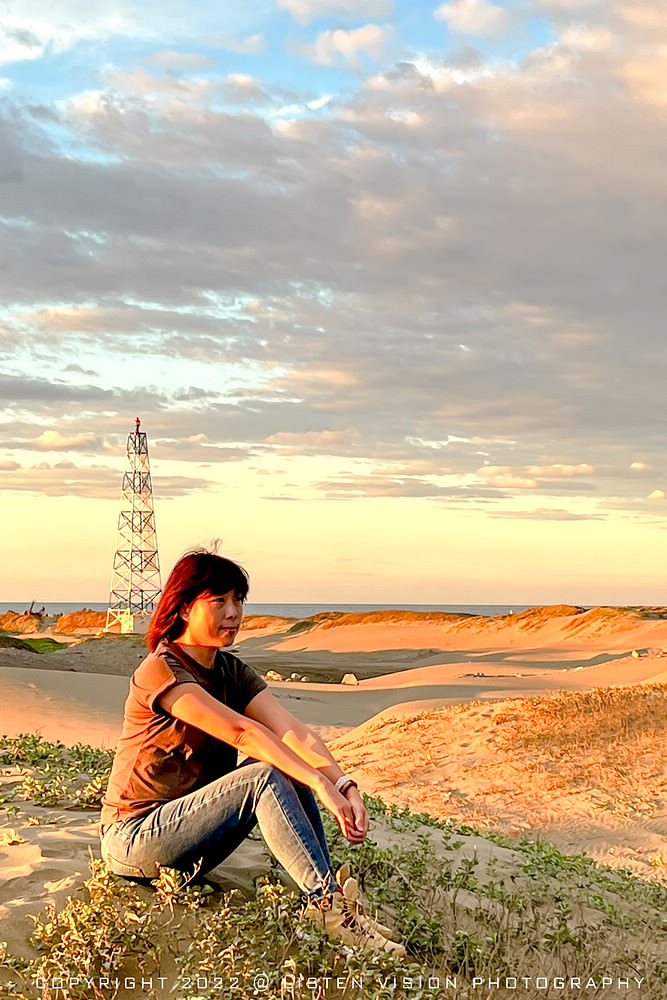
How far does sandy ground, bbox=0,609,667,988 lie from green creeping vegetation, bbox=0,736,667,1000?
0.97 ft

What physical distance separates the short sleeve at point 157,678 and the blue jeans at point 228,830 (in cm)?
46

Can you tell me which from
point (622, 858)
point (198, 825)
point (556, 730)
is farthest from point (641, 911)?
point (556, 730)

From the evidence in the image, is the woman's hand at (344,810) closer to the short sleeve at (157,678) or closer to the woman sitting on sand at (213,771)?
the woman sitting on sand at (213,771)

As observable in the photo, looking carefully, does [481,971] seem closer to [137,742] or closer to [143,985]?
[143,985]

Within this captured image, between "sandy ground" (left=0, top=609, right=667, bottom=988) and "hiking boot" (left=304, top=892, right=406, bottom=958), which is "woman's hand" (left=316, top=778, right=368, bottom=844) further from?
"sandy ground" (left=0, top=609, right=667, bottom=988)

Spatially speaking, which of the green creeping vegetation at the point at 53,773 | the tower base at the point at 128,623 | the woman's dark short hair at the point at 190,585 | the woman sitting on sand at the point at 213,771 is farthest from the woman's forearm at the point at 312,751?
the tower base at the point at 128,623

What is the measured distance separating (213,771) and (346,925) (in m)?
0.93

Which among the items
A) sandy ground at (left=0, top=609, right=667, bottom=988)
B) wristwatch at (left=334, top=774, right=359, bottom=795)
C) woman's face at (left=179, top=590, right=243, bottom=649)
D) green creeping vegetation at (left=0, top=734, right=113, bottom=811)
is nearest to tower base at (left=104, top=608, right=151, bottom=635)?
sandy ground at (left=0, top=609, right=667, bottom=988)

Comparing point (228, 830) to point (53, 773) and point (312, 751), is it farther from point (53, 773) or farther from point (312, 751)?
point (53, 773)

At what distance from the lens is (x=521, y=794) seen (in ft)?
35.8

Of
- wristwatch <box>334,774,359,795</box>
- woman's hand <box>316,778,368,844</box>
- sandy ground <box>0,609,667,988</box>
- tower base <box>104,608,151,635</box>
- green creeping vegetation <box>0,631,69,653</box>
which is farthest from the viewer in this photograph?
tower base <box>104,608,151,635</box>

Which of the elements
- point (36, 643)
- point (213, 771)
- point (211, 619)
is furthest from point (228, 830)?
point (36, 643)

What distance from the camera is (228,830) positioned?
15.3 ft

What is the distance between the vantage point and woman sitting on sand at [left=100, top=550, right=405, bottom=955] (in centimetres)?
452
